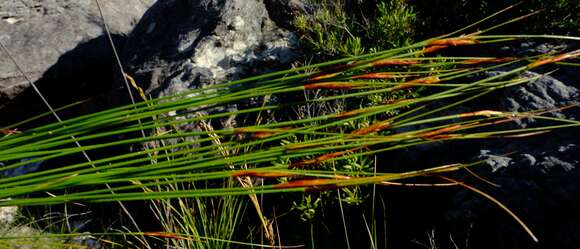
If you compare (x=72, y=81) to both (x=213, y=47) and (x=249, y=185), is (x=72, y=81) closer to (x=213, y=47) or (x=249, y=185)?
(x=213, y=47)

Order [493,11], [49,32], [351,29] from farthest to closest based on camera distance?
[49,32] < [351,29] < [493,11]

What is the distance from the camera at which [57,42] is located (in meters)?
6.03

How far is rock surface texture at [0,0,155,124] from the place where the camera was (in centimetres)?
582

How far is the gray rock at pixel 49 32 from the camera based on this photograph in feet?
19.1

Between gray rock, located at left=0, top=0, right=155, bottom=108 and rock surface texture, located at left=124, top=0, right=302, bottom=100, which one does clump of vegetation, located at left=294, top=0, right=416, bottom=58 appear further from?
gray rock, located at left=0, top=0, right=155, bottom=108

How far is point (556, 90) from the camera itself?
9.15 ft

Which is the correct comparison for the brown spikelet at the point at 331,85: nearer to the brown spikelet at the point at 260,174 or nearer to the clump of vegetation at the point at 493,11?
the brown spikelet at the point at 260,174

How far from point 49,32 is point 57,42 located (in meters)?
0.23

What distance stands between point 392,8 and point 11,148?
3200mm

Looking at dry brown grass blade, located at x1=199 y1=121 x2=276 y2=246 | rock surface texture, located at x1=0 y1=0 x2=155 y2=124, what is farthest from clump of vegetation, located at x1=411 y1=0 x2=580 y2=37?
rock surface texture, located at x1=0 y1=0 x2=155 y2=124

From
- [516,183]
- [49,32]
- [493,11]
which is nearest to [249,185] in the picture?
[516,183]

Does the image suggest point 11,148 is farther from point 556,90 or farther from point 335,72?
point 556,90

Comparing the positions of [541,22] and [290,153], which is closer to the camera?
[290,153]

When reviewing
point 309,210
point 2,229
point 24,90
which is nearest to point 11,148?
point 309,210
